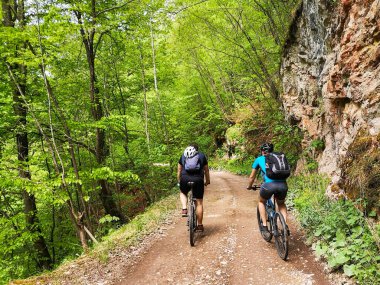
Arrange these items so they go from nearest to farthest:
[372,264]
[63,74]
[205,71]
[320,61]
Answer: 1. [372,264]
2. [320,61]
3. [63,74]
4. [205,71]

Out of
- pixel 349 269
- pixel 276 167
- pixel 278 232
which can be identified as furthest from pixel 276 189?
pixel 349 269

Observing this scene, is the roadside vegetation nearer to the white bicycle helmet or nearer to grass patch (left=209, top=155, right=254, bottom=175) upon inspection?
the white bicycle helmet

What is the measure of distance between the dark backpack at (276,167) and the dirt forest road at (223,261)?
153 cm

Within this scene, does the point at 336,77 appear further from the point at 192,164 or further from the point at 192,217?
the point at 192,217

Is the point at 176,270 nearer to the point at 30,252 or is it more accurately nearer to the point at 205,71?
the point at 30,252

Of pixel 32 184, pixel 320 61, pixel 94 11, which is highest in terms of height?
pixel 94 11

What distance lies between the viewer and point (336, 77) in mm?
7680

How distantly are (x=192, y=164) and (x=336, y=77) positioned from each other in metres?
4.82

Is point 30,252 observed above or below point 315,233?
below

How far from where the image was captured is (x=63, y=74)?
11.7m

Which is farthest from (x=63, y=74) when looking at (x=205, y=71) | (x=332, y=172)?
(x=205, y=71)

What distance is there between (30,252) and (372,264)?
12.7 m

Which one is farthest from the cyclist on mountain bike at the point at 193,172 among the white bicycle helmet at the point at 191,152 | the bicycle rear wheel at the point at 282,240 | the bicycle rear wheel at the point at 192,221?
the bicycle rear wheel at the point at 282,240

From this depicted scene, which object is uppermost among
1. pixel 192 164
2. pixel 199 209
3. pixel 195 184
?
pixel 192 164
